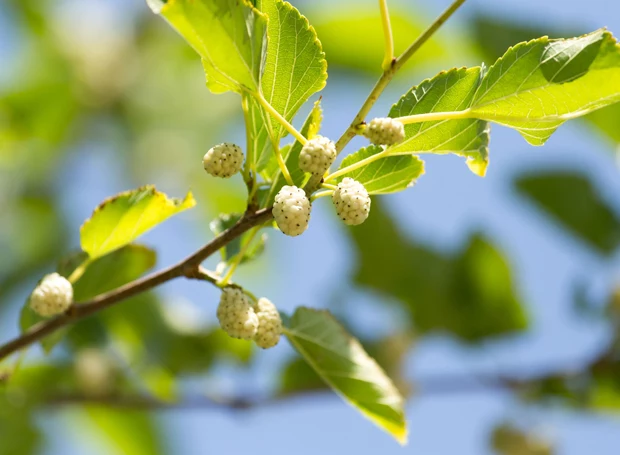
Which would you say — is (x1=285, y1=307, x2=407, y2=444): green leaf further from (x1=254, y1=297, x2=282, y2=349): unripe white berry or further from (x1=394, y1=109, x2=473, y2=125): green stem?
(x1=394, y1=109, x2=473, y2=125): green stem

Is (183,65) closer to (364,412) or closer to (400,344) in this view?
(400,344)

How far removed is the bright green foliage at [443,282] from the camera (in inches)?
95.6

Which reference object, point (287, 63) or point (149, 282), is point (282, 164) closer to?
point (287, 63)

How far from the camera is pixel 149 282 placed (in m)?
1.04

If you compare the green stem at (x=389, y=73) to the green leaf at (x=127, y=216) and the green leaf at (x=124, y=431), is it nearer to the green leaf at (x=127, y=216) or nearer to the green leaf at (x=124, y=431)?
the green leaf at (x=127, y=216)

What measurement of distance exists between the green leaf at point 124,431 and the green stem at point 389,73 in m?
1.79

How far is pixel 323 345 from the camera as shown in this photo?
1.24m

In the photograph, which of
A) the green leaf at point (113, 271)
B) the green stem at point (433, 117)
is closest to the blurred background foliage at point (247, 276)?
the green leaf at point (113, 271)

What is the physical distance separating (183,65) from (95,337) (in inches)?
92.6

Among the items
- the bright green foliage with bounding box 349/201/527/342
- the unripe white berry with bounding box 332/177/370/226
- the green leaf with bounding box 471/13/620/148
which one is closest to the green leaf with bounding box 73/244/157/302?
the unripe white berry with bounding box 332/177/370/226

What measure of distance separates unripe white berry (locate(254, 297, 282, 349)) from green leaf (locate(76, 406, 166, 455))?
1552mm

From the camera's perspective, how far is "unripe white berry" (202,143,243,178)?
991 millimetres

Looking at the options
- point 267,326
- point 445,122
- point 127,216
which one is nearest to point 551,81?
point 445,122

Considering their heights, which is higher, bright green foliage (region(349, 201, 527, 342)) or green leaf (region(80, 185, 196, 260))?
bright green foliage (region(349, 201, 527, 342))
